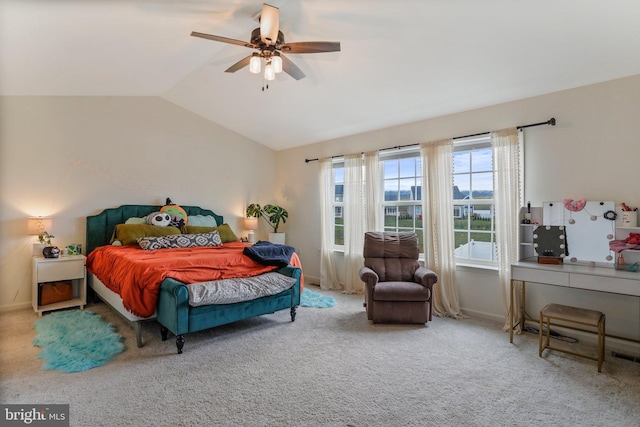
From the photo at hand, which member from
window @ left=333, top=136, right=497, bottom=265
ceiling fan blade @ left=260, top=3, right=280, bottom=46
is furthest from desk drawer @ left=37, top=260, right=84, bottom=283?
window @ left=333, top=136, right=497, bottom=265

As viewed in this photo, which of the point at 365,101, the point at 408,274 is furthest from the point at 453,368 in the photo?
the point at 365,101

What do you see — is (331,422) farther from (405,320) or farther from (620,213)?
(620,213)

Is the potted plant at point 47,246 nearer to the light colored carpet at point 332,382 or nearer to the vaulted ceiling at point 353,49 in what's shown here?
the light colored carpet at point 332,382

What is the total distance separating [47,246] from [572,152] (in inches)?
242

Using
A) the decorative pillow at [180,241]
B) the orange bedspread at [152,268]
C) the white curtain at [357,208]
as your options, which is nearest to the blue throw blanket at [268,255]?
the orange bedspread at [152,268]

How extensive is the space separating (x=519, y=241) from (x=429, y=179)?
49.6 inches

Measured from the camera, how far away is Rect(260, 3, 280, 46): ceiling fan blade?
231cm

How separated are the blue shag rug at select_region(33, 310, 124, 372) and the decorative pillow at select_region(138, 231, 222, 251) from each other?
0.97 metres

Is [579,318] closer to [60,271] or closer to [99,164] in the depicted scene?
[60,271]

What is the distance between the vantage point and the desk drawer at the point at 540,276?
2770 mm

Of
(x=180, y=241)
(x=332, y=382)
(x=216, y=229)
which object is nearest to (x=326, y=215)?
(x=216, y=229)

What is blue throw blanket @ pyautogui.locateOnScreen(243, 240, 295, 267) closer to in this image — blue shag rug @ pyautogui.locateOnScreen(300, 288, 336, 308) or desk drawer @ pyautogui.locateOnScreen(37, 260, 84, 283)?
blue shag rug @ pyautogui.locateOnScreen(300, 288, 336, 308)

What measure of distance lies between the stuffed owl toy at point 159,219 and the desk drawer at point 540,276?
4.49 meters

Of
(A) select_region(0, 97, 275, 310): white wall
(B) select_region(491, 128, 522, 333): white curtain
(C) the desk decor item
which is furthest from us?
(A) select_region(0, 97, 275, 310): white wall
